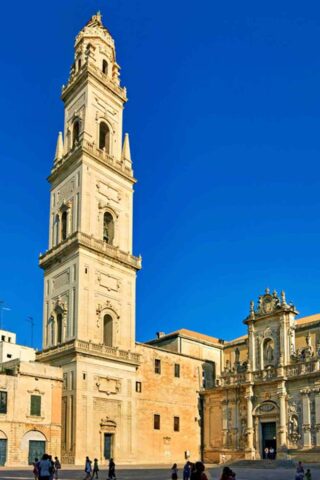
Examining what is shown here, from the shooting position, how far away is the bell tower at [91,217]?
4506 centimetres

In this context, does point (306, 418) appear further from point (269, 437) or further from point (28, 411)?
point (28, 411)

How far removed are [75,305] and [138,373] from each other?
323 inches

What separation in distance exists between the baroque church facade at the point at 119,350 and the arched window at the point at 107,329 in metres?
0.08

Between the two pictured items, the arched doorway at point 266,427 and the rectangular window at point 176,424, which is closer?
the arched doorway at point 266,427

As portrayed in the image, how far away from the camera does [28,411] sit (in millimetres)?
39062

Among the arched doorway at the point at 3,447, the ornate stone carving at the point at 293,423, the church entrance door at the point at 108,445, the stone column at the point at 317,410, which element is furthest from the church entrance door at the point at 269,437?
the arched doorway at the point at 3,447

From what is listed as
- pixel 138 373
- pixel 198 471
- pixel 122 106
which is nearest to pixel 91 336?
pixel 138 373

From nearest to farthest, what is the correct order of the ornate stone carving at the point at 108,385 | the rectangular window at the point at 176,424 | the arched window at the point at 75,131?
the ornate stone carving at the point at 108,385 → the rectangular window at the point at 176,424 → the arched window at the point at 75,131

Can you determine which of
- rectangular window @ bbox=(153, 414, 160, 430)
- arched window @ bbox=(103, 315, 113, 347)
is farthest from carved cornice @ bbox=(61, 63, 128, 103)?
rectangular window @ bbox=(153, 414, 160, 430)

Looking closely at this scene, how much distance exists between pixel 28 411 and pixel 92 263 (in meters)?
11.8

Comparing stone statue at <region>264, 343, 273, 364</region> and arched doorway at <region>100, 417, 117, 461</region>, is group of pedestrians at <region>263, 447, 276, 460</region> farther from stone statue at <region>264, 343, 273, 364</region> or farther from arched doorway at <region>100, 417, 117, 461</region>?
arched doorway at <region>100, 417, 117, 461</region>

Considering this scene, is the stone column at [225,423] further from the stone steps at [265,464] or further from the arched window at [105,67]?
the arched window at [105,67]

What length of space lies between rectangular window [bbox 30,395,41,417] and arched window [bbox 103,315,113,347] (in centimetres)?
790

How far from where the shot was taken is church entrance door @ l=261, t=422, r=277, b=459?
48.0 metres
